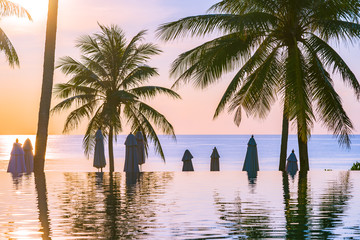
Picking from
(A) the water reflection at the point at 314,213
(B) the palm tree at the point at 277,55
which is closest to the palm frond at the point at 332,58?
(B) the palm tree at the point at 277,55

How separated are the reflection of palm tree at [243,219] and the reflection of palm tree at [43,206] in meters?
2.39

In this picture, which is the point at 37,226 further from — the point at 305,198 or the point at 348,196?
the point at 348,196

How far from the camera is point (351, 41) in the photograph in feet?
70.5

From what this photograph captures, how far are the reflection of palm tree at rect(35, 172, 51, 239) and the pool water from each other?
0.04ft

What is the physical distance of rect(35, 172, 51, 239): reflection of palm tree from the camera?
26.7ft

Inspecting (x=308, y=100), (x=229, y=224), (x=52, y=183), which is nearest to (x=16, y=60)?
(x=52, y=183)

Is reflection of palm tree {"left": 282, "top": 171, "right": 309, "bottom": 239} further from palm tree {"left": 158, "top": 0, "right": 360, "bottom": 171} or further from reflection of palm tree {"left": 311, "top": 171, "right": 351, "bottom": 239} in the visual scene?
palm tree {"left": 158, "top": 0, "right": 360, "bottom": 171}

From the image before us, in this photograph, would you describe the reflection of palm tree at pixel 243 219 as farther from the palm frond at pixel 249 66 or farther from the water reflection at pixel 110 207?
the palm frond at pixel 249 66

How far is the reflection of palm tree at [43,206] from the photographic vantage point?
8.15 metres

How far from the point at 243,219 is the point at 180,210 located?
1.41m

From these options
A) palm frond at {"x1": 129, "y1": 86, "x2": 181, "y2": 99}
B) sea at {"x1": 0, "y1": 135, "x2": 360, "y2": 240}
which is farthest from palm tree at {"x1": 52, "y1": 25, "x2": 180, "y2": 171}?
sea at {"x1": 0, "y1": 135, "x2": 360, "y2": 240}

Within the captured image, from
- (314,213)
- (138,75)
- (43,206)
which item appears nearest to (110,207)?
(43,206)

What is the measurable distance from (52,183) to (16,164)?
5169 mm

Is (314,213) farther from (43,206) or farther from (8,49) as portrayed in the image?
(8,49)
